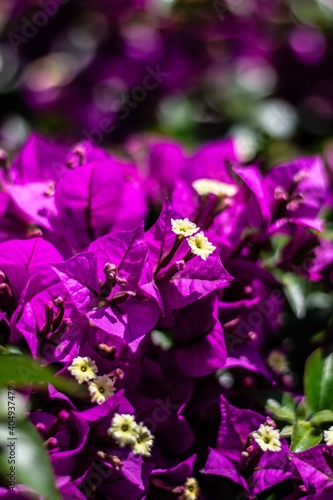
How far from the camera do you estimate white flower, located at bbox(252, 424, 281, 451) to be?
2.55 ft

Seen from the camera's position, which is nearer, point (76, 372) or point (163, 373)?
point (76, 372)

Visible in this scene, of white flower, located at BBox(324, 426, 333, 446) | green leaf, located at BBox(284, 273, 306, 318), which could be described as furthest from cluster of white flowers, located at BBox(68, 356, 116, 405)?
green leaf, located at BBox(284, 273, 306, 318)

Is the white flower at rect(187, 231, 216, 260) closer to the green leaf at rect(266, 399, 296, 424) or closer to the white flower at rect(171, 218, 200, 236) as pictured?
the white flower at rect(171, 218, 200, 236)

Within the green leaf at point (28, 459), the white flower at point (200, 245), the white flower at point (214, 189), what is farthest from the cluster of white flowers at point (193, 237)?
the green leaf at point (28, 459)

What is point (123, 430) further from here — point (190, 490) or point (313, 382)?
point (313, 382)

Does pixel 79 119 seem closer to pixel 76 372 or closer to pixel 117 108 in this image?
pixel 117 108

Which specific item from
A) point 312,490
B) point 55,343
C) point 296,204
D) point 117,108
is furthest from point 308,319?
point 117,108

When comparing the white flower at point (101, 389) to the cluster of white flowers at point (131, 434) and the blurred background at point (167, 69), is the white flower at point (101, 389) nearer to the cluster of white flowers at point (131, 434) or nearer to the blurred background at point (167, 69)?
the cluster of white flowers at point (131, 434)

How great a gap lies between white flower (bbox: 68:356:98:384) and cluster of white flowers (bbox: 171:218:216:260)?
171mm

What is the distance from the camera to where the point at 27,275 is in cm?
82

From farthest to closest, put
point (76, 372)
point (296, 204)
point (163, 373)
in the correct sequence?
point (296, 204)
point (163, 373)
point (76, 372)

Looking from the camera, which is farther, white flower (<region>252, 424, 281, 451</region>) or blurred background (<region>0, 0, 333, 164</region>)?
blurred background (<region>0, 0, 333, 164</region>)

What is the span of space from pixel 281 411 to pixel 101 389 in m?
0.24

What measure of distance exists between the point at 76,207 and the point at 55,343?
23 centimetres
